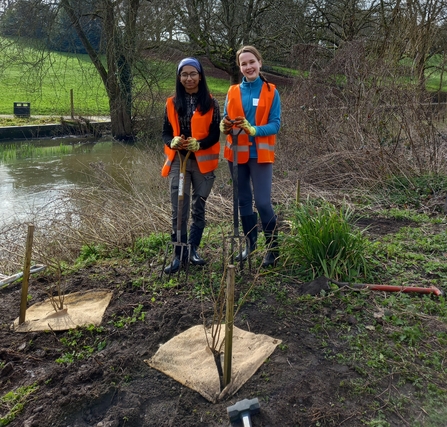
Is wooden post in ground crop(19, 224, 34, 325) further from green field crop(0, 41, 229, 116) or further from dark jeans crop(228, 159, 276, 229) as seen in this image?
green field crop(0, 41, 229, 116)

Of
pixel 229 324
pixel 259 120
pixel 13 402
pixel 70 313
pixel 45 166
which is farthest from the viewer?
pixel 45 166

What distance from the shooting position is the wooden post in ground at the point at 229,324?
2266 millimetres

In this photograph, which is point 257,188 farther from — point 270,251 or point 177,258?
point 177,258

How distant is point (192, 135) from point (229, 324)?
194 cm

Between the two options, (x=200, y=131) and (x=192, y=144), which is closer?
(x=192, y=144)

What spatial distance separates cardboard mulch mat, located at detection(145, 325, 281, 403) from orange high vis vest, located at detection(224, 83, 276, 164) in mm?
1424

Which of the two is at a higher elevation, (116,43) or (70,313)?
(116,43)

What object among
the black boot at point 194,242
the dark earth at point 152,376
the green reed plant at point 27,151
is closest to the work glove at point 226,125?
the black boot at point 194,242

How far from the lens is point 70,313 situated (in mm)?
3461

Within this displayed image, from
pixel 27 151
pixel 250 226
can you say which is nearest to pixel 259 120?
pixel 250 226

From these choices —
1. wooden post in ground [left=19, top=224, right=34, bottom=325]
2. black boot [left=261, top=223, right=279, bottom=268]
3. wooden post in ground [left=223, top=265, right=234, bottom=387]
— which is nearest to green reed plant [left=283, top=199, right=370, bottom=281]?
black boot [left=261, top=223, right=279, bottom=268]

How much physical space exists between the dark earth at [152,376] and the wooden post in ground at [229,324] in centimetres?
14

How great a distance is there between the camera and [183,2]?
45.0ft

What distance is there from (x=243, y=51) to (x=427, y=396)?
9.00ft
